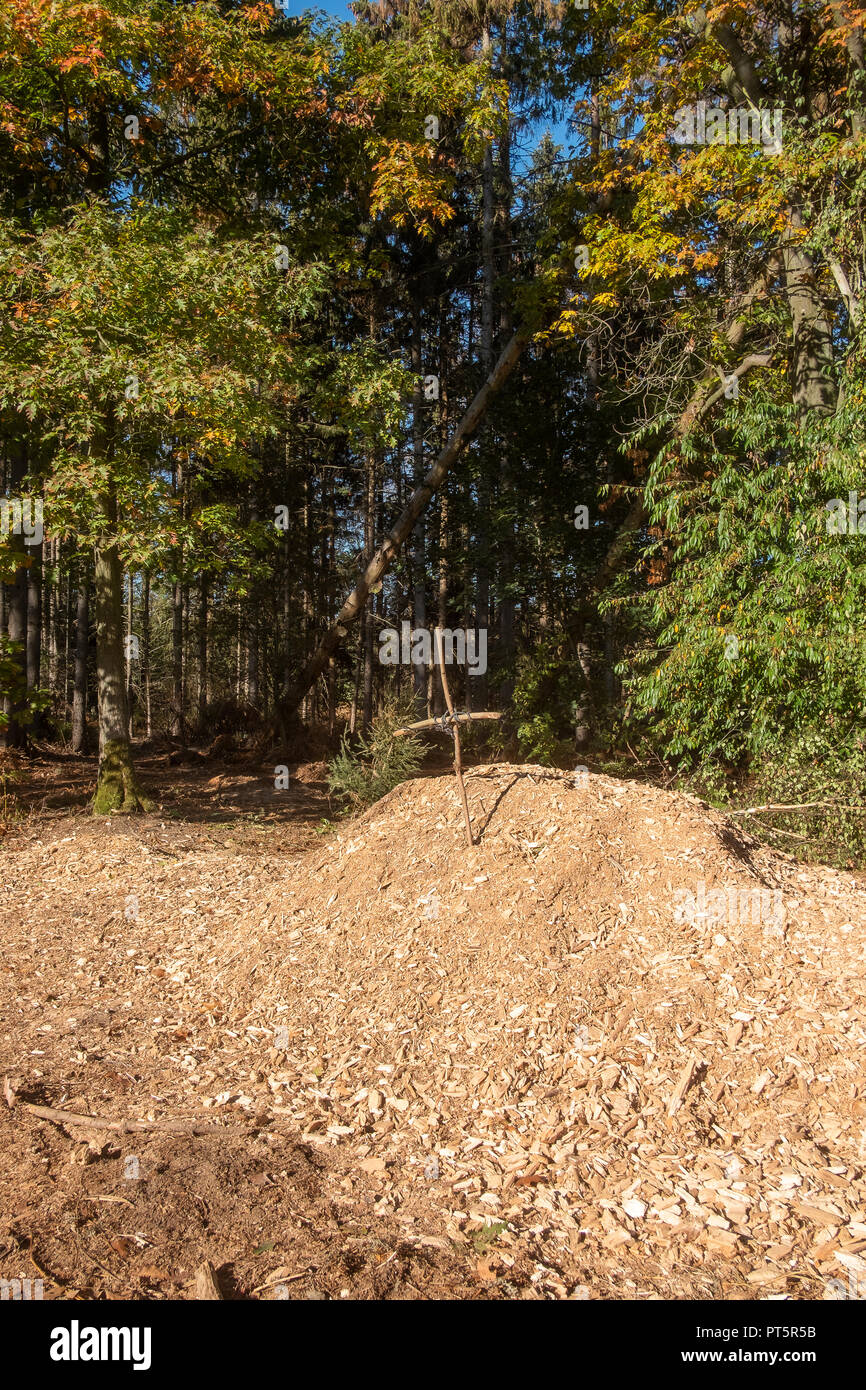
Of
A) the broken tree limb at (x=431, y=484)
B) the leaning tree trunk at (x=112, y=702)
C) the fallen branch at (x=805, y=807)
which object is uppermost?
the broken tree limb at (x=431, y=484)

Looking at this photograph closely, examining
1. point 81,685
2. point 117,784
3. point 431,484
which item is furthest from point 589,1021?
point 81,685

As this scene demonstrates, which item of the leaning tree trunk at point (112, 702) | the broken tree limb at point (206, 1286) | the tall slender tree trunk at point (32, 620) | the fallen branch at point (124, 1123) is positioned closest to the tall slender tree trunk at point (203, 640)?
the tall slender tree trunk at point (32, 620)

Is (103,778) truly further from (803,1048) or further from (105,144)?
(803,1048)

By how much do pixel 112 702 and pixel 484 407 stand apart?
696 cm

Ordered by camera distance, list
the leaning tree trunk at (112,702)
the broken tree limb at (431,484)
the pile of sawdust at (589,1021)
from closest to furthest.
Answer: the pile of sawdust at (589,1021) → the leaning tree trunk at (112,702) → the broken tree limb at (431,484)

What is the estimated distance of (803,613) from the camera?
6.58m

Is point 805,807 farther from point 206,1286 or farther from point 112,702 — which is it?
point 112,702

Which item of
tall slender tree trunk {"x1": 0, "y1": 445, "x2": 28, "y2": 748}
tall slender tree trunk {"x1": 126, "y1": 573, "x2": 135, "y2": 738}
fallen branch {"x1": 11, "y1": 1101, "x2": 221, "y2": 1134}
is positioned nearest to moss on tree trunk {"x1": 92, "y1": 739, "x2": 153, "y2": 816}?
tall slender tree trunk {"x1": 126, "y1": 573, "x2": 135, "y2": 738}

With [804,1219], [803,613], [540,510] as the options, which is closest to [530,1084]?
[804,1219]

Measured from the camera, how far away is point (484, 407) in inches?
492

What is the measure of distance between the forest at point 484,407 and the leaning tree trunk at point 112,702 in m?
0.04

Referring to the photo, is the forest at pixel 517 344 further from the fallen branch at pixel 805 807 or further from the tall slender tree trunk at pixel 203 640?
the tall slender tree trunk at pixel 203 640

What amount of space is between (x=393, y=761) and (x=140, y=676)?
16.2 m

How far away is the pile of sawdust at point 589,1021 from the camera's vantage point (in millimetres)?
3152
